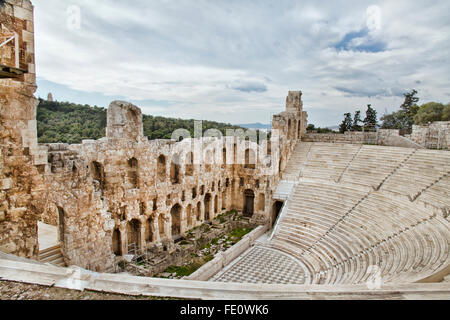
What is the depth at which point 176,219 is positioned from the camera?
1942 cm

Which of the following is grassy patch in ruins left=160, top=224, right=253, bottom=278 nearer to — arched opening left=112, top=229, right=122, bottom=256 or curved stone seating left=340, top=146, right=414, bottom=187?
arched opening left=112, top=229, right=122, bottom=256

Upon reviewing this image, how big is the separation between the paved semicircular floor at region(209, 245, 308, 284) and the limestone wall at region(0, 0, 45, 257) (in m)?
8.80

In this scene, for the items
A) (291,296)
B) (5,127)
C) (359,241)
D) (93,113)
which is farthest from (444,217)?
(93,113)

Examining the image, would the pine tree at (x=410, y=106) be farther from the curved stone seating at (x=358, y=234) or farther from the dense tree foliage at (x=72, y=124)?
the dense tree foliage at (x=72, y=124)

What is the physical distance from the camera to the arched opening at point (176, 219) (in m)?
19.1

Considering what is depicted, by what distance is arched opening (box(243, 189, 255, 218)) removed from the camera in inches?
951

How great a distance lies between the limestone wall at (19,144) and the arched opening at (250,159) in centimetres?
1786

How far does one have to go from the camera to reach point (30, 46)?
789cm

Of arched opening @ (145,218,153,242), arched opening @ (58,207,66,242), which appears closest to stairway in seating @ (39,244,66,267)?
arched opening @ (58,207,66,242)

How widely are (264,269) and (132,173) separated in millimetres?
8901

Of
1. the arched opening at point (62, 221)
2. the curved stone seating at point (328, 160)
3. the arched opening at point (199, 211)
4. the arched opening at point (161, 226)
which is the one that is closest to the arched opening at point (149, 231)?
the arched opening at point (161, 226)

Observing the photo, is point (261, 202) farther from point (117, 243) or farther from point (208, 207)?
point (117, 243)

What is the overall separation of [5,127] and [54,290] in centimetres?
547
